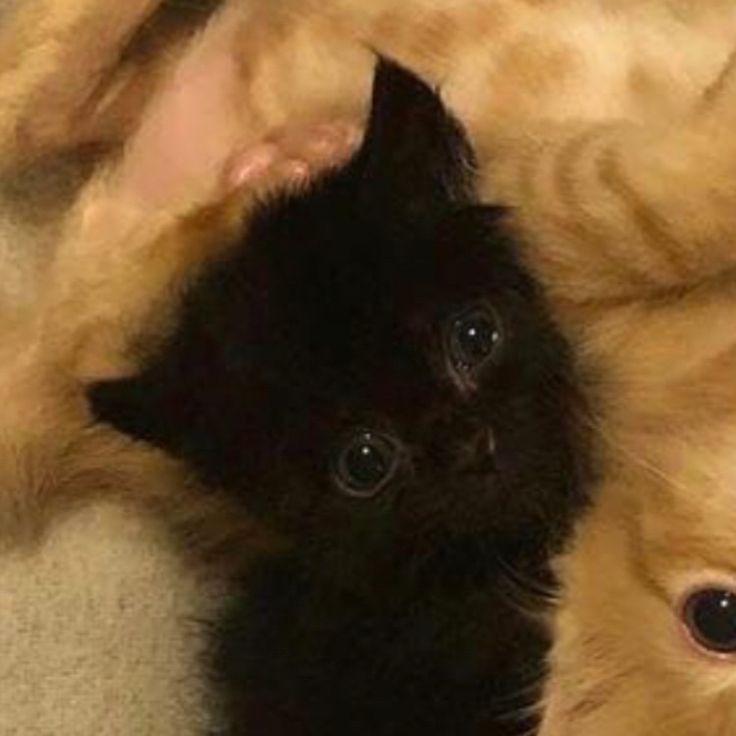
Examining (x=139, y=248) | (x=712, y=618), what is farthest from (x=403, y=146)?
(x=712, y=618)

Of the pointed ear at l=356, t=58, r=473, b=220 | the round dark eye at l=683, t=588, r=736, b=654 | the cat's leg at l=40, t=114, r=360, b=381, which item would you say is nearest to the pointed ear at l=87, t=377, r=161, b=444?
the cat's leg at l=40, t=114, r=360, b=381

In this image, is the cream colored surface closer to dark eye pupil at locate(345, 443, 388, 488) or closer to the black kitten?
the black kitten

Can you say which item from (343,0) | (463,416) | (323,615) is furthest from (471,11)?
(323,615)

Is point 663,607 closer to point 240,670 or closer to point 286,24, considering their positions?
point 240,670

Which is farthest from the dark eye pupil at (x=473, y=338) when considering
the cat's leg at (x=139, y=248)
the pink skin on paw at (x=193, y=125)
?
the pink skin on paw at (x=193, y=125)

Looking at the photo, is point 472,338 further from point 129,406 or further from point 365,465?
point 129,406

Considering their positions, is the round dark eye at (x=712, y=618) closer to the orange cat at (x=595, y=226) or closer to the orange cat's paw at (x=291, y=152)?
the orange cat at (x=595, y=226)

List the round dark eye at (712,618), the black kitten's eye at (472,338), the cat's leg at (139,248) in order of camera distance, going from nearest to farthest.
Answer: the round dark eye at (712,618) → the black kitten's eye at (472,338) → the cat's leg at (139,248)
